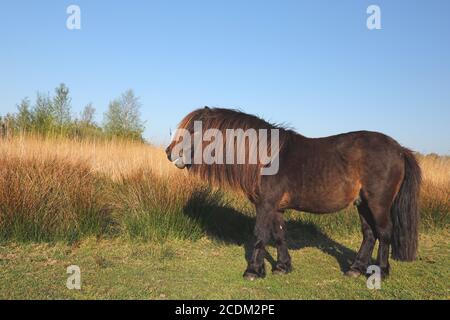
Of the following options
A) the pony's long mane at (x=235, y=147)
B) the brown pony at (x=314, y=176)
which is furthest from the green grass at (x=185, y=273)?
the pony's long mane at (x=235, y=147)

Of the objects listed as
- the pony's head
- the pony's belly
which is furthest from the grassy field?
the pony's head

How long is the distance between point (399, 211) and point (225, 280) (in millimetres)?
2616

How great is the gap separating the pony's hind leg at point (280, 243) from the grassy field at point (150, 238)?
0.46 feet

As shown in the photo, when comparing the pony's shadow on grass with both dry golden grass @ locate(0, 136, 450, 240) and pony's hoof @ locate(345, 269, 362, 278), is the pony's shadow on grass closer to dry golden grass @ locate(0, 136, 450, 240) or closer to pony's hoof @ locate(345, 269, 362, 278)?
dry golden grass @ locate(0, 136, 450, 240)

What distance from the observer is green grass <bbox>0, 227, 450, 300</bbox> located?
14.5ft

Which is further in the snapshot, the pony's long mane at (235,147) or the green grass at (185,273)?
the pony's long mane at (235,147)

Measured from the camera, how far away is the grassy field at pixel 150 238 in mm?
4668

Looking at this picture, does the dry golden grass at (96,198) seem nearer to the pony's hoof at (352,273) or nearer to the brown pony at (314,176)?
the brown pony at (314,176)

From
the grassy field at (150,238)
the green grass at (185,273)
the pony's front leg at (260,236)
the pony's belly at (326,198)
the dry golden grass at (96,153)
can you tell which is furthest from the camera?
the dry golden grass at (96,153)

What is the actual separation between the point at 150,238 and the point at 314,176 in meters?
2.95

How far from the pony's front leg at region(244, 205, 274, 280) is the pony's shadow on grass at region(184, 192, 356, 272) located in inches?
52.5

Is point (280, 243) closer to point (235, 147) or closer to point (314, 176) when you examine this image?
point (314, 176)

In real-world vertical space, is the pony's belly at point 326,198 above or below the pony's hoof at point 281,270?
above
